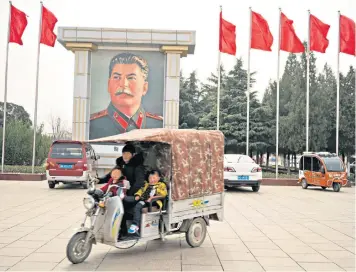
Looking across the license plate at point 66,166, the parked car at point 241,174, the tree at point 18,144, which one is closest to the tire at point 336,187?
the parked car at point 241,174

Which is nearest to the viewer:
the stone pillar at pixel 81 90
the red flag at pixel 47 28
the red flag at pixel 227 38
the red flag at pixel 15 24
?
the red flag at pixel 15 24

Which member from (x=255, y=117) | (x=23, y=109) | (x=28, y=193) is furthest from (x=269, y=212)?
(x=23, y=109)

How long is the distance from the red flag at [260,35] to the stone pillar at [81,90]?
8.67 meters

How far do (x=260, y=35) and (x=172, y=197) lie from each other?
1664cm

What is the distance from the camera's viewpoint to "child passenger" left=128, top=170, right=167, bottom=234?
5617 millimetres

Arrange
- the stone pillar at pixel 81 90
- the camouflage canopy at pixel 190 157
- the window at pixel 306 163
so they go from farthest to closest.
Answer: the stone pillar at pixel 81 90, the window at pixel 306 163, the camouflage canopy at pixel 190 157

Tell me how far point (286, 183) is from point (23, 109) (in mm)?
45723

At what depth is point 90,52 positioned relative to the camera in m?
22.5

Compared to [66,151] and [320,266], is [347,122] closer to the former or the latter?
[66,151]

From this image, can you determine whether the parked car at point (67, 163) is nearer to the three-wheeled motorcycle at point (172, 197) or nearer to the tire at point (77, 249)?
the three-wheeled motorcycle at point (172, 197)

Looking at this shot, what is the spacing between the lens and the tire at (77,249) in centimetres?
516

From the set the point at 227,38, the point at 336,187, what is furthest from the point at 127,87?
the point at 336,187

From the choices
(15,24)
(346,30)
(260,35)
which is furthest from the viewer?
(260,35)

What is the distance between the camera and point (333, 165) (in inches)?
693
